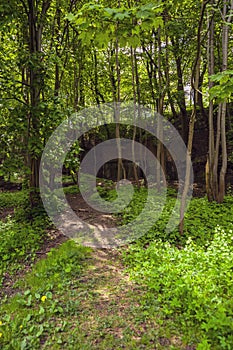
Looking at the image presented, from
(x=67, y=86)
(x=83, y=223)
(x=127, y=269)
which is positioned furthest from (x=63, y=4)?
(x=127, y=269)

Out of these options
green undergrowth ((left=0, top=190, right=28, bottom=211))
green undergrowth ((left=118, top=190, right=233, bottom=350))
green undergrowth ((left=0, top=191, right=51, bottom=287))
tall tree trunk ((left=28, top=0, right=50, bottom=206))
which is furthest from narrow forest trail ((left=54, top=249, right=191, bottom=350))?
green undergrowth ((left=0, top=190, right=28, bottom=211))

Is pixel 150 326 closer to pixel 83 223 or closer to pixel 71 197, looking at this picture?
pixel 83 223

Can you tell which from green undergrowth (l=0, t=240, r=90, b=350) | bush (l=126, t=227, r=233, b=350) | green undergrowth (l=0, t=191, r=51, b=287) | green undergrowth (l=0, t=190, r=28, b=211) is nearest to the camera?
bush (l=126, t=227, r=233, b=350)

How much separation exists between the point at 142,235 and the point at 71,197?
11.8 feet

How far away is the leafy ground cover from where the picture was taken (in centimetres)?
210

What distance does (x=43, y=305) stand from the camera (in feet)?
8.50

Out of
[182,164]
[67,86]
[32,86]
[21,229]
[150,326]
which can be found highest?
[67,86]

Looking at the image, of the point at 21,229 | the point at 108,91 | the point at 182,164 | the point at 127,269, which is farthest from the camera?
the point at 108,91

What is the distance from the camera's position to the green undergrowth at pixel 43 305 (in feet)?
7.27

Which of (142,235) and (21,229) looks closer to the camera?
(142,235)

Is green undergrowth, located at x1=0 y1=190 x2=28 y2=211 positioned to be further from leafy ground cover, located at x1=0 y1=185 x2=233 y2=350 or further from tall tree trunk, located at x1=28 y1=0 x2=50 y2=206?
leafy ground cover, located at x1=0 y1=185 x2=233 y2=350

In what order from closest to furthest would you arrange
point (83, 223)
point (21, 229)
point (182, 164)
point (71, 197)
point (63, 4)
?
point (21, 229)
point (83, 223)
point (63, 4)
point (71, 197)
point (182, 164)

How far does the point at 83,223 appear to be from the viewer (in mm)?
4957

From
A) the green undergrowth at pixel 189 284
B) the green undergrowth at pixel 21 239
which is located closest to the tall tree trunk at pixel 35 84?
the green undergrowth at pixel 21 239
